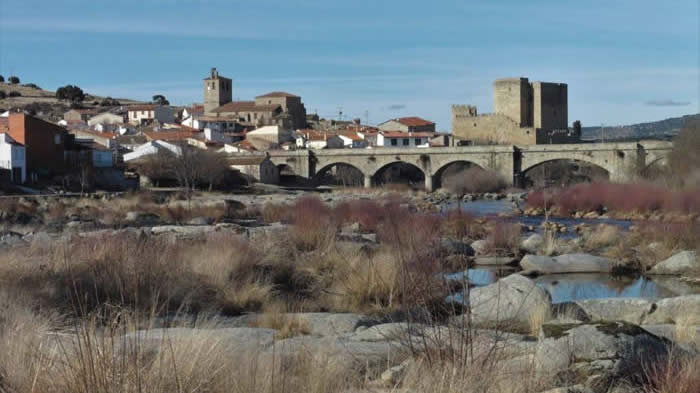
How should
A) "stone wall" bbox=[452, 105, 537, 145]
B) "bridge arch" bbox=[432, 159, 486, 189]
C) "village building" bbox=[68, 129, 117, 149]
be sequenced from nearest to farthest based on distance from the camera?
"village building" bbox=[68, 129, 117, 149] → "bridge arch" bbox=[432, 159, 486, 189] → "stone wall" bbox=[452, 105, 537, 145]

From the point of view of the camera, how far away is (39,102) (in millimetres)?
104125

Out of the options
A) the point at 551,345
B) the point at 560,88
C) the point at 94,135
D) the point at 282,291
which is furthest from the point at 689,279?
the point at 560,88

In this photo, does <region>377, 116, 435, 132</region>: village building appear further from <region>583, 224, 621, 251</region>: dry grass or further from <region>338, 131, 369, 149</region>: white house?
<region>583, 224, 621, 251</region>: dry grass

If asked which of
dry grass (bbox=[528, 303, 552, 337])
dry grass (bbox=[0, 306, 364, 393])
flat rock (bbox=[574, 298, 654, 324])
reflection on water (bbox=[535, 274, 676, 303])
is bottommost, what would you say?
reflection on water (bbox=[535, 274, 676, 303])

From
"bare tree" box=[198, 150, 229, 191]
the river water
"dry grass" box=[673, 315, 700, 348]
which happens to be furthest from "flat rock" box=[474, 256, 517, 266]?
"bare tree" box=[198, 150, 229, 191]

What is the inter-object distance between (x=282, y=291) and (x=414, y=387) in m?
8.64

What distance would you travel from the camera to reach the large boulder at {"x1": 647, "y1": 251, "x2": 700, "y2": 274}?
1783cm

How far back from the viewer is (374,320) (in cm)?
1024

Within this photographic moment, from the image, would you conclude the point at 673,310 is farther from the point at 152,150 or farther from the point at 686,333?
the point at 152,150

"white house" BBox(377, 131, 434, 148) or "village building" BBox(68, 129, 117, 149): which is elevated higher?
"white house" BBox(377, 131, 434, 148)

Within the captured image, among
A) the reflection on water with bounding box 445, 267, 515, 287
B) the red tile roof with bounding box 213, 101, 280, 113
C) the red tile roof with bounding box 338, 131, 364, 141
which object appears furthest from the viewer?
the red tile roof with bounding box 213, 101, 280, 113

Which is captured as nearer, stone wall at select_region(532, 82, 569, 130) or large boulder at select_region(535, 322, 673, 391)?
large boulder at select_region(535, 322, 673, 391)

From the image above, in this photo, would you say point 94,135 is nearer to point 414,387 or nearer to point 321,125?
point 321,125

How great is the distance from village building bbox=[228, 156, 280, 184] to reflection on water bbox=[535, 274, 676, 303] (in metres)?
43.9
